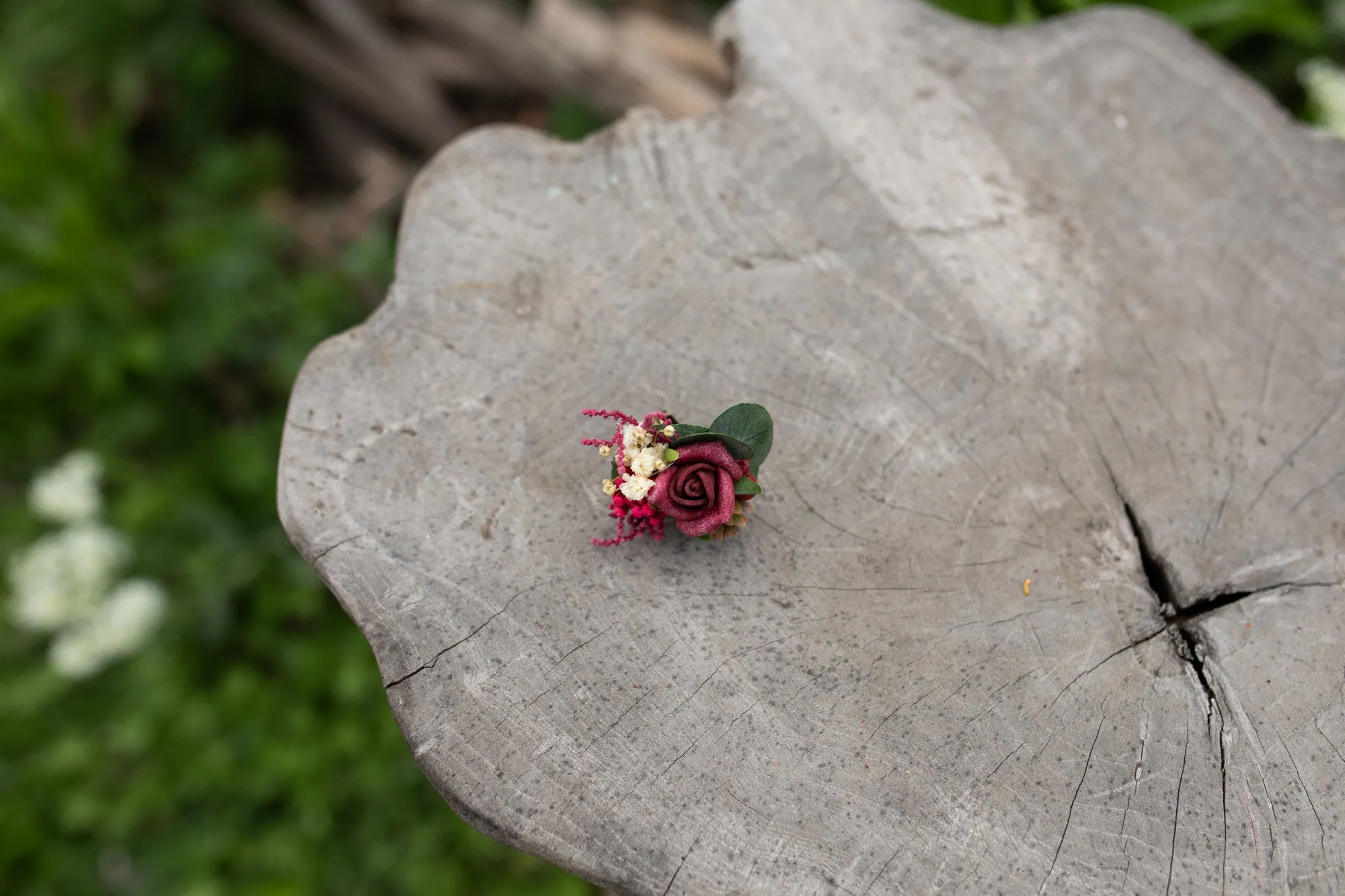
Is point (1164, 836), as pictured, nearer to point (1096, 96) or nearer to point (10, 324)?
point (1096, 96)

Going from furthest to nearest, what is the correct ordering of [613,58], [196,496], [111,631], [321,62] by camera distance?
[321,62] → [196,496] → [613,58] → [111,631]

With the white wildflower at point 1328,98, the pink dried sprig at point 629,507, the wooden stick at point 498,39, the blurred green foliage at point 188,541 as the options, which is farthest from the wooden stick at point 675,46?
the pink dried sprig at point 629,507

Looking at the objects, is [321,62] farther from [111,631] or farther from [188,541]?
[111,631]

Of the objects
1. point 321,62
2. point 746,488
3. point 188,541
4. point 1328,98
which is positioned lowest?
point 188,541

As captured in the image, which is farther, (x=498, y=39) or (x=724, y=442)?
(x=498, y=39)

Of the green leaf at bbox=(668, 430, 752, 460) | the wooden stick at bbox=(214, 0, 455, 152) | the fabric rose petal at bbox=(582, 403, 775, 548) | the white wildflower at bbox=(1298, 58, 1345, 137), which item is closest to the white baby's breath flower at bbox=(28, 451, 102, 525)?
the wooden stick at bbox=(214, 0, 455, 152)

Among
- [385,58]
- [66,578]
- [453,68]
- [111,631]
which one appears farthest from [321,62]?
[111,631]

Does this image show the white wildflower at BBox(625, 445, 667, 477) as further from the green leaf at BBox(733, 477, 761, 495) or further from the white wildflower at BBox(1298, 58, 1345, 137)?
the white wildflower at BBox(1298, 58, 1345, 137)

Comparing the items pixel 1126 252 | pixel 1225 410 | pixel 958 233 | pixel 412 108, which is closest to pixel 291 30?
pixel 412 108
